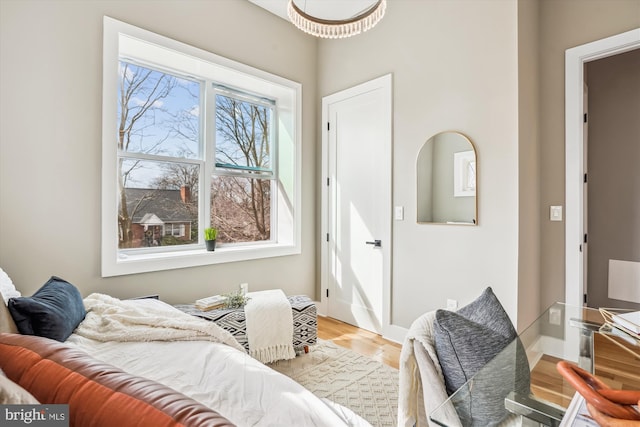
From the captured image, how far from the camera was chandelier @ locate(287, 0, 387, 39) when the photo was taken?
195 centimetres

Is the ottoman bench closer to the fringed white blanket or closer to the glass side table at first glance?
the fringed white blanket

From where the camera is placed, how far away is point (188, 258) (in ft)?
8.95

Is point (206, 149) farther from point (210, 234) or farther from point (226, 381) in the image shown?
point (226, 381)

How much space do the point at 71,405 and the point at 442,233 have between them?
2.55 metres

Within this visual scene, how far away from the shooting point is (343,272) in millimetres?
3518

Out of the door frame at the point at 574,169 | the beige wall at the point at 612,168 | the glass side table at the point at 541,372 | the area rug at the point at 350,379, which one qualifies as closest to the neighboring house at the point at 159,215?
the area rug at the point at 350,379

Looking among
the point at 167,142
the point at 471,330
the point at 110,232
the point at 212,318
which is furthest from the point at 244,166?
the point at 471,330

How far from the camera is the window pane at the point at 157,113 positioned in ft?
8.89

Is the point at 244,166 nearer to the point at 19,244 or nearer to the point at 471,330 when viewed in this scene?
the point at 19,244

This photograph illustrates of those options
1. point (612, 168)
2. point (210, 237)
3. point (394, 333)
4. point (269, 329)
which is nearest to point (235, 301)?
point (269, 329)

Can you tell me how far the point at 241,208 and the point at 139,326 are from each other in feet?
6.04

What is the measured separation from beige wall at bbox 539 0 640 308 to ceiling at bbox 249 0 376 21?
60.3 inches

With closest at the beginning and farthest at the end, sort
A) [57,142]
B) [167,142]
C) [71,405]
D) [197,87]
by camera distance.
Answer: [71,405], [57,142], [167,142], [197,87]

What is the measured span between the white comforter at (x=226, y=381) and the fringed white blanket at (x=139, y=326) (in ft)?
→ 0.10
